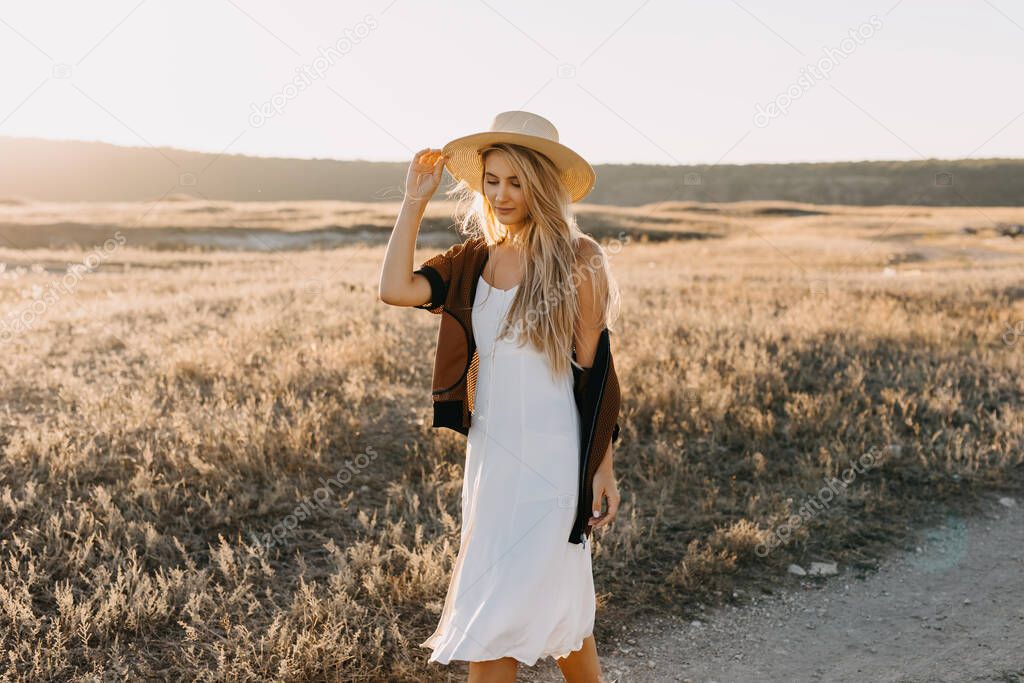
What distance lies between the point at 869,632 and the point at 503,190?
11.6 ft

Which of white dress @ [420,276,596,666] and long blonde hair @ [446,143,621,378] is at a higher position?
long blonde hair @ [446,143,621,378]

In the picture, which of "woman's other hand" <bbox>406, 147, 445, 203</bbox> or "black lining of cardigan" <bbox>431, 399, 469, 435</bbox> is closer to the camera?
"woman's other hand" <bbox>406, 147, 445, 203</bbox>

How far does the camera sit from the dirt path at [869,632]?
166 inches

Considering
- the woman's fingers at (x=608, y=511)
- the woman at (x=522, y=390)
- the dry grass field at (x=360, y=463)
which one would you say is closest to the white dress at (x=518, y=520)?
the woman at (x=522, y=390)

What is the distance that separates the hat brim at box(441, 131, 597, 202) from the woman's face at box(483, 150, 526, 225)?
8cm

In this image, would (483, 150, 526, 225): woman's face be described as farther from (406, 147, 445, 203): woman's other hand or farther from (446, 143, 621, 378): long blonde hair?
(406, 147, 445, 203): woman's other hand

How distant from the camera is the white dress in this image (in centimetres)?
287

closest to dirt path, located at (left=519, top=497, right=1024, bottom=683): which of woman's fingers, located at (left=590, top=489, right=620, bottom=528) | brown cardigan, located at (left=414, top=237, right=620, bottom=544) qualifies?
woman's fingers, located at (left=590, top=489, right=620, bottom=528)

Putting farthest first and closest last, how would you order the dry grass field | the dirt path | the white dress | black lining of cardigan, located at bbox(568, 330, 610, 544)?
the dirt path < the dry grass field < black lining of cardigan, located at bbox(568, 330, 610, 544) < the white dress

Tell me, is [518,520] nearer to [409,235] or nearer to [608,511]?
[608,511]

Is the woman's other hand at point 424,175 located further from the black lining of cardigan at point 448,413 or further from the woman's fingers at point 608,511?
the woman's fingers at point 608,511

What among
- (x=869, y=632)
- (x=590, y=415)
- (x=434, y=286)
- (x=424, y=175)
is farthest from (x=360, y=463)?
(x=869, y=632)

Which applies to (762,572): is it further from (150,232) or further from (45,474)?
(150,232)

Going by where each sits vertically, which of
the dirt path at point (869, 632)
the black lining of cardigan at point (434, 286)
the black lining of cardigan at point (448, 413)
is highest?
the black lining of cardigan at point (434, 286)
